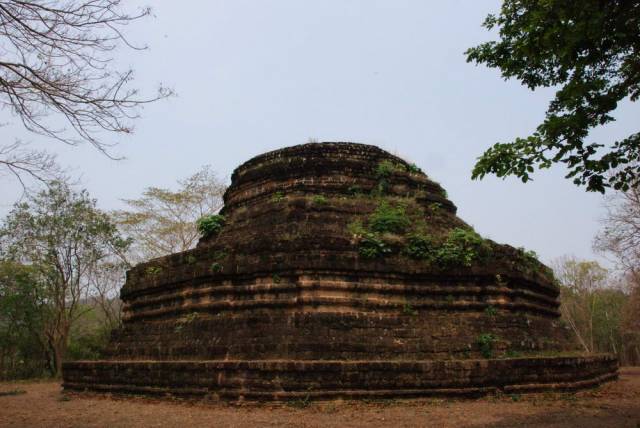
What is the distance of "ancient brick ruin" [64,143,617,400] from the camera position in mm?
8094

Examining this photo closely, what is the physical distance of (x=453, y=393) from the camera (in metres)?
8.01

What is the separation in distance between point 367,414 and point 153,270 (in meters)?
6.77

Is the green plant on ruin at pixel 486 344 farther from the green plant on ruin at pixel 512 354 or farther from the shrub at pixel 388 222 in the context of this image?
the shrub at pixel 388 222

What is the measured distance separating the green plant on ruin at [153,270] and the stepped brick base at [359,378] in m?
2.97

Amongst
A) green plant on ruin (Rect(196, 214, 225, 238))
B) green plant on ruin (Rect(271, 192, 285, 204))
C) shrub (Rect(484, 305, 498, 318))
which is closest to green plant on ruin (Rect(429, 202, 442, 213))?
shrub (Rect(484, 305, 498, 318))

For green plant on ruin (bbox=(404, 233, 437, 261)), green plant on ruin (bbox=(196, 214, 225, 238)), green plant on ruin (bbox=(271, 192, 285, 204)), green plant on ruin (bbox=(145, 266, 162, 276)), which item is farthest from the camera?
green plant on ruin (bbox=(196, 214, 225, 238))

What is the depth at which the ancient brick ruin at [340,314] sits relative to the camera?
26.6 feet

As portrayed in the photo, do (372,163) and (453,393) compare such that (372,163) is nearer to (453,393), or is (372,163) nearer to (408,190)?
(408,190)

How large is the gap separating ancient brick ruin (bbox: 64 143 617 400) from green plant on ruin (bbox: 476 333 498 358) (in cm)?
2

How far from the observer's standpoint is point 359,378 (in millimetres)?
7879

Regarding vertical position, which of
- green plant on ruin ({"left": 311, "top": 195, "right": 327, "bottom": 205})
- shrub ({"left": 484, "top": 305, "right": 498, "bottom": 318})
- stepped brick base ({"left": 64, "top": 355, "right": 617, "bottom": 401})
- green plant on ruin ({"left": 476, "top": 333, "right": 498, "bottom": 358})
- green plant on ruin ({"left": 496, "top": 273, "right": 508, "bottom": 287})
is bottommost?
stepped brick base ({"left": 64, "top": 355, "right": 617, "bottom": 401})

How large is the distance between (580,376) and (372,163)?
22.4ft

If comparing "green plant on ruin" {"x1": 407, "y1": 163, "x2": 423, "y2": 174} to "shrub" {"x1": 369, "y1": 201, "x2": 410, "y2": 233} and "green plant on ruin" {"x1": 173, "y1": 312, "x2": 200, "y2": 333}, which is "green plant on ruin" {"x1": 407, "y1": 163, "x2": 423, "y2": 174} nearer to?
"shrub" {"x1": 369, "y1": 201, "x2": 410, "y2": 233}

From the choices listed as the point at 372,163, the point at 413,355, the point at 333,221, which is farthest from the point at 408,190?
the point at 413,355
